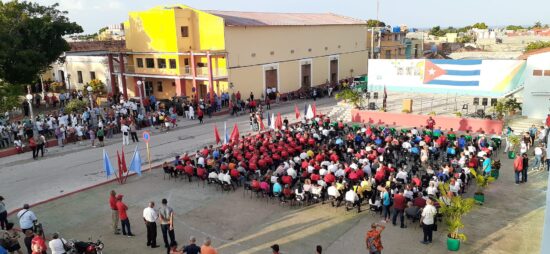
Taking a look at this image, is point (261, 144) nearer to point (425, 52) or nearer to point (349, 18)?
point (349, 18)

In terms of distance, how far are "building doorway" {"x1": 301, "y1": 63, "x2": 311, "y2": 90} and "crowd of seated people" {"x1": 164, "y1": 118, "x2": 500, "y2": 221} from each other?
22600mm

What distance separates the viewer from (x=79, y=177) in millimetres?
18984

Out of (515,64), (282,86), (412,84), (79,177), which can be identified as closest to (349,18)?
(282,86)

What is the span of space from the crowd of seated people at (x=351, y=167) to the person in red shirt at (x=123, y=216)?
4255mm

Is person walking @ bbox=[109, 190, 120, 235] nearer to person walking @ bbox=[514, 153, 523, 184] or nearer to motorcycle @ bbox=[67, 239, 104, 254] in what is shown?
motorcycle @ bbox=[67, 239, 104, 254]

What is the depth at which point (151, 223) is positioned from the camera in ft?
38.8

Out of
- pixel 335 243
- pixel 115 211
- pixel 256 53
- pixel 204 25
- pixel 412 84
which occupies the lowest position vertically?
pixel 335 243

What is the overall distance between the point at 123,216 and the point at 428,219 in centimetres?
863

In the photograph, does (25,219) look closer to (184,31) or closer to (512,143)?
(512,143)

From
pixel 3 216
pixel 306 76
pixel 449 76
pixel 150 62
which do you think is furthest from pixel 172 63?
pixel 3 216

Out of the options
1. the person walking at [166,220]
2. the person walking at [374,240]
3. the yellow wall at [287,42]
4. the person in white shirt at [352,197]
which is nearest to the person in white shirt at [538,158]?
the person in white shirt at [352,197]

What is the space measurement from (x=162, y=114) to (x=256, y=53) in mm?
12751

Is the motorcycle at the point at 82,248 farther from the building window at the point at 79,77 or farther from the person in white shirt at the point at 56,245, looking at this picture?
the building window at the point at 79,77

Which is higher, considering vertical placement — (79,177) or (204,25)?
(204,25)
